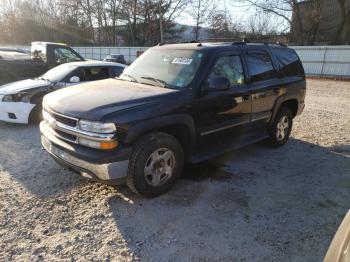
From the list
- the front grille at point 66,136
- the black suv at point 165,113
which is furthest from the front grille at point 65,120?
the front grille at point 66,136

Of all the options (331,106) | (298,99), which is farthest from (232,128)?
(331,106)

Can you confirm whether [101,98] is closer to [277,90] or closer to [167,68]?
[167,68]

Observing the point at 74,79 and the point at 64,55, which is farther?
the point at 64,55

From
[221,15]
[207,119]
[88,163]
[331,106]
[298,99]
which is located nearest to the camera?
[88,163]

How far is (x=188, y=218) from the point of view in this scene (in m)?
3.74

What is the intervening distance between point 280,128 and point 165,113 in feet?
10.00

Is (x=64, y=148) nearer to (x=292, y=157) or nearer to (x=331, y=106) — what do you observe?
(x=292, y=157)

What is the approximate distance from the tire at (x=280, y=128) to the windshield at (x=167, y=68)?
2.16 m

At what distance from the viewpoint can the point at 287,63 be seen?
614 cm

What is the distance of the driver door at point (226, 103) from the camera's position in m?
4.46

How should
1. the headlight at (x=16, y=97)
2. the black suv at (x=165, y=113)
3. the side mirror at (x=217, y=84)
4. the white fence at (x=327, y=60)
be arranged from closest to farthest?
the black suv at (x=165, y=113) < the side mirror at (x=217, y=84) < the headlight at (x=16, y=97) < the white fence at (x=327, y=60)

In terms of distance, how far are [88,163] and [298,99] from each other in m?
4.50

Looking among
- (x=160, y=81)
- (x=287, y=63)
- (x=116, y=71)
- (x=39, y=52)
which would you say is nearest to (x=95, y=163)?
(x=160, y=81)

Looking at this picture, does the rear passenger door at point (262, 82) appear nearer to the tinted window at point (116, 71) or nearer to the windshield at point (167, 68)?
the windshield at point (167, 68)
